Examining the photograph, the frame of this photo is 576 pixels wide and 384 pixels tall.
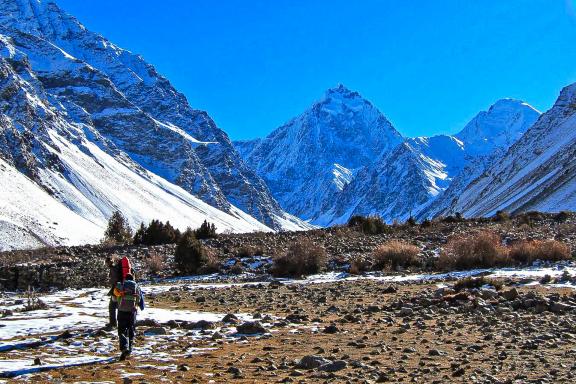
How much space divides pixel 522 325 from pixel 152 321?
7.42 metres

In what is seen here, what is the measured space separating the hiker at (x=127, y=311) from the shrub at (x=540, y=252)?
1926 cm

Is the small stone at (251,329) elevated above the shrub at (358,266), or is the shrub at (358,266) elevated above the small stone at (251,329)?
the shrub at (358,266)

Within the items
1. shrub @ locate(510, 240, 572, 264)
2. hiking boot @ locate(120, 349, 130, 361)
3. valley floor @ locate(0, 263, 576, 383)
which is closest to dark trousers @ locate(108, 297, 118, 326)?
valley floor @ locate(0, 263, 576, 383)

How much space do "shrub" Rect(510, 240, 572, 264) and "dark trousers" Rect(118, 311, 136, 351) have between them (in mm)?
19610

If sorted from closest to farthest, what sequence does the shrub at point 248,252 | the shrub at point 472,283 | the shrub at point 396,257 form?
1. the shrub at point 472,283
2. the shrub at point 396,257
3. the shrub at point 248,252

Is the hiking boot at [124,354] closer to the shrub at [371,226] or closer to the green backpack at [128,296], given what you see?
the green backpack at [128,296]

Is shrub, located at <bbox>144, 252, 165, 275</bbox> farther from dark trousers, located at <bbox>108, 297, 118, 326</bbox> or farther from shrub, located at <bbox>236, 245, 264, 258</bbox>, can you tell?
dark trousers, located at <bbox>108, 297, 118, 326</bbox>

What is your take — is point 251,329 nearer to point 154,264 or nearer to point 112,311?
point 112,311

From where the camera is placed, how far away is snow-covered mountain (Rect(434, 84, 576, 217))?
10506 cm

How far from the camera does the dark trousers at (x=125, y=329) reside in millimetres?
10055

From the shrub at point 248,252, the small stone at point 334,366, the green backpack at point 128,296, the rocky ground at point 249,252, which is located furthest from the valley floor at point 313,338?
the shrub at point 248,252

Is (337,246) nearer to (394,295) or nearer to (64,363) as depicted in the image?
(394,295)

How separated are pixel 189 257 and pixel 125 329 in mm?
18556

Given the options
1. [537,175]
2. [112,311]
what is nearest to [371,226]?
[112,311]
